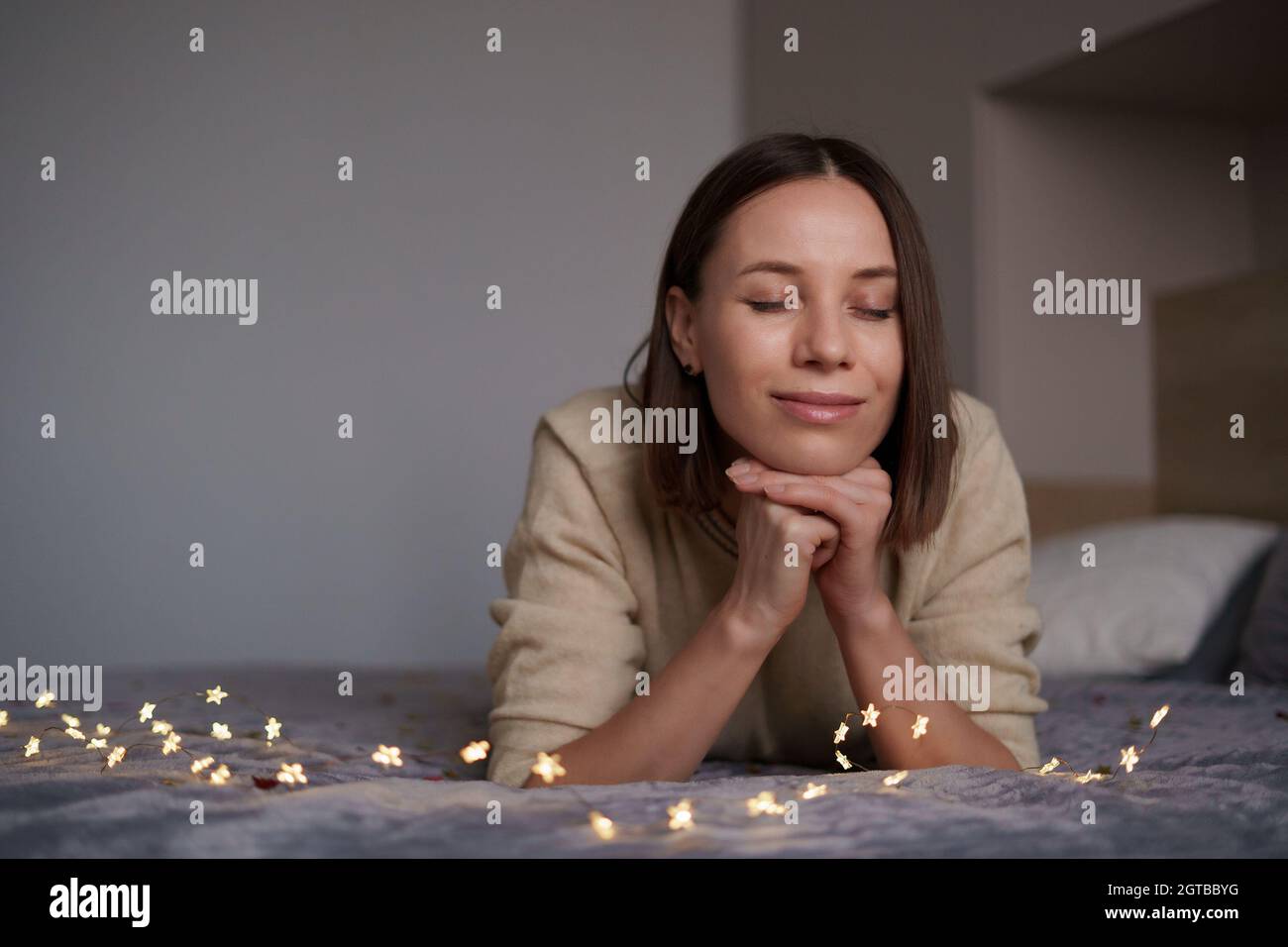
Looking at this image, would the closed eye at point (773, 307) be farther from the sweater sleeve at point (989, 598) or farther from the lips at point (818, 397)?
the sweater sleeve at point (989, 598)

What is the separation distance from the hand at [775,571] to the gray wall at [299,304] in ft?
6.51

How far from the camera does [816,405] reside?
1.19 metres

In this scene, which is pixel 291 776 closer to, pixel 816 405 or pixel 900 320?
pixel 816 405

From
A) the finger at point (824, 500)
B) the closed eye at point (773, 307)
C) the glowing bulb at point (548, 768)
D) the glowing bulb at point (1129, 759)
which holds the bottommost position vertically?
the glowing bulb at point (1129, 759)

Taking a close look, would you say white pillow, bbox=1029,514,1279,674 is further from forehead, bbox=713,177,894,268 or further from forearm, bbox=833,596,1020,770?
forehead, bbox=713,177,894,268

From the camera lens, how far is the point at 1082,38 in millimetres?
2504

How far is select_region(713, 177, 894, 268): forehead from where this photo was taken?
3.92 feet

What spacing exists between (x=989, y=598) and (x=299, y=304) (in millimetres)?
2157

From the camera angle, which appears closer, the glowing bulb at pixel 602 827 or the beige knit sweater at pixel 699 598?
the glowing bulb at pixel 602 827

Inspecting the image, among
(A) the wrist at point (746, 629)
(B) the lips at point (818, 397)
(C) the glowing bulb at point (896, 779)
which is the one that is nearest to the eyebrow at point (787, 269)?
(B) the lips at point (818, 397)

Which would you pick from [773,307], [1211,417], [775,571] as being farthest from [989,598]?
[1211,417]

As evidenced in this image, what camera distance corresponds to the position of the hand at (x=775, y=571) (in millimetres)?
1157
